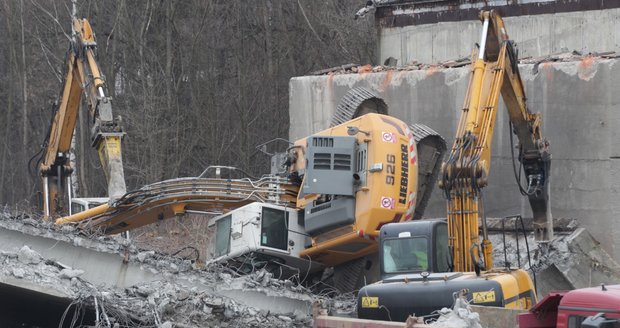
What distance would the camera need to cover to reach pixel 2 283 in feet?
43.7

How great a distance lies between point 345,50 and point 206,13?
5.11m

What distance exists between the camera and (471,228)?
14852mm

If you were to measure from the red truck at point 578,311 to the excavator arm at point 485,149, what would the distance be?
140 inches

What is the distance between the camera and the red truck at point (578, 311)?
9156mm

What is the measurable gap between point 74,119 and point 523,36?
30.4 ft

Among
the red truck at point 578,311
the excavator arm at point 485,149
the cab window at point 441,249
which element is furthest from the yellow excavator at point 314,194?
the red truck at point 578,311

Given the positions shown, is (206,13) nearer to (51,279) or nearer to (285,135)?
(285,135)

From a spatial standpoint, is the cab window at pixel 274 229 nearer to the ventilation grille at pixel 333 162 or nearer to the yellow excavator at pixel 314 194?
the yellow excavator at pixel 314 194

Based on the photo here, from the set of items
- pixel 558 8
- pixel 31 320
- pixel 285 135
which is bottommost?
pixel 31 320

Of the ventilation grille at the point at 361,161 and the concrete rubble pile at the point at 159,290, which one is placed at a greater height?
the ventilation grille at the point at 361,161

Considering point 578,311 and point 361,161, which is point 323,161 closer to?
point 361,161

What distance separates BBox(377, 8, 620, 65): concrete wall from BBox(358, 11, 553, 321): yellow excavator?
478 centimetres

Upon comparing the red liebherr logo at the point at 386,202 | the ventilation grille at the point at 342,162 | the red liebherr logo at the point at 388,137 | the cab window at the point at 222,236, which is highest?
the red liebherr logo at the point at 388,137

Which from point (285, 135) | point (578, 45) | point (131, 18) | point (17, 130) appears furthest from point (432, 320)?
point (17, 130)
